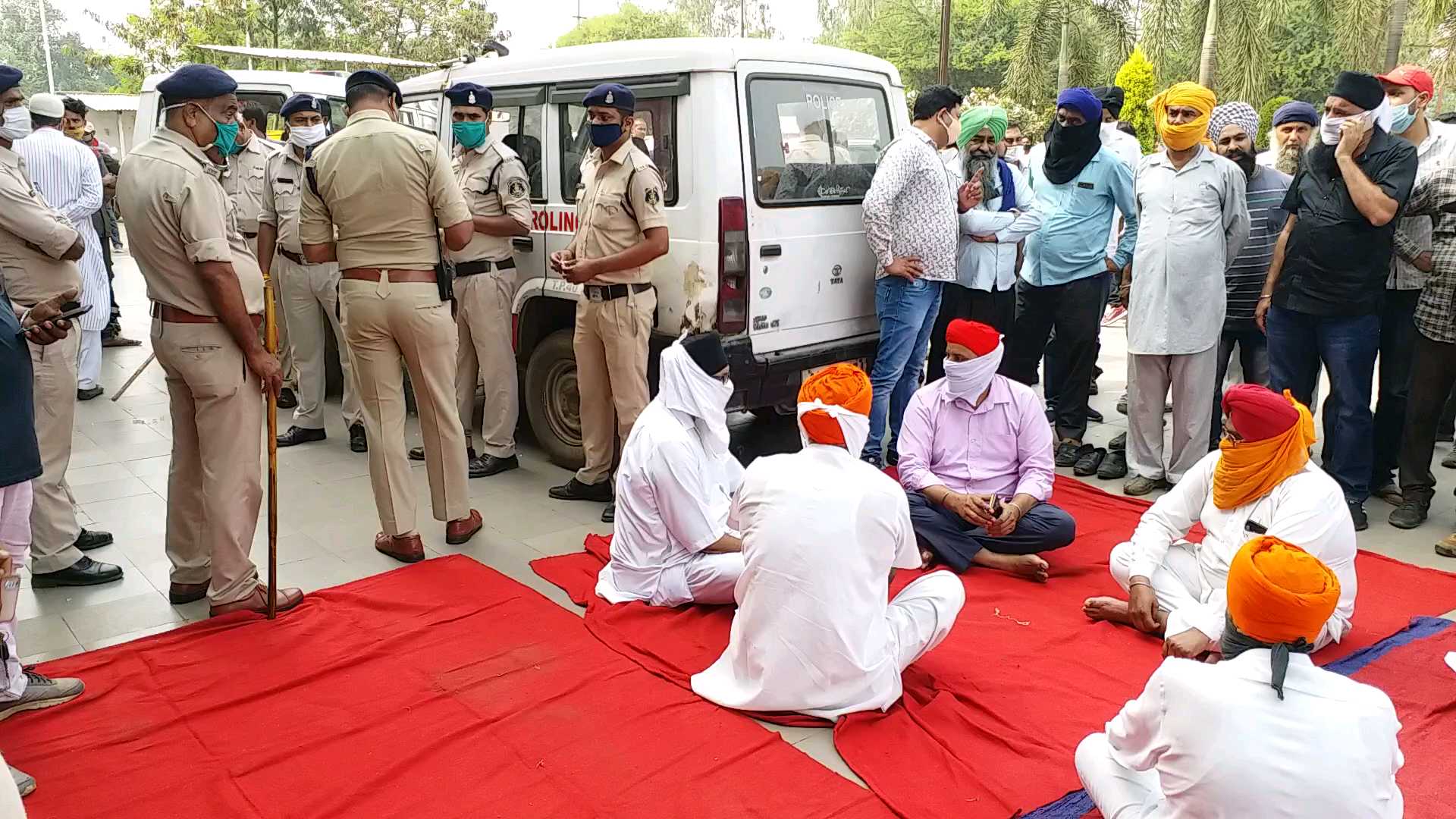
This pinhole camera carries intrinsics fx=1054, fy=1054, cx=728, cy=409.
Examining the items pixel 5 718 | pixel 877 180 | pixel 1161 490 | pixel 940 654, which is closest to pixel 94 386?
pixel 5 718

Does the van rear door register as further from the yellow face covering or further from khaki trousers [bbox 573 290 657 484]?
the yellow face covering

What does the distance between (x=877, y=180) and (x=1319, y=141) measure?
2.22 m

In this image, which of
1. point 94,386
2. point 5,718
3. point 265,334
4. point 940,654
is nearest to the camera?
point 5,718

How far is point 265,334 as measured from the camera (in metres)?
4.19

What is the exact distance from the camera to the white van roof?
16.9 feet

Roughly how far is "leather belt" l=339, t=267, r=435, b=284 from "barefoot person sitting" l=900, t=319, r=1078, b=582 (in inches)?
91.6

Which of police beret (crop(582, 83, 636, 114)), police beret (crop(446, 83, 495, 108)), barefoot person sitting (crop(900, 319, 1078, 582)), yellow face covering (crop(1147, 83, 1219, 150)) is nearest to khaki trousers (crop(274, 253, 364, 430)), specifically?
police beret (crop(446, 83, 495, 108))

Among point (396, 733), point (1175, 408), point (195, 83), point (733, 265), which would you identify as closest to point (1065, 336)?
point (1175, 408)

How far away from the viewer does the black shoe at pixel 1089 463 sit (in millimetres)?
6227

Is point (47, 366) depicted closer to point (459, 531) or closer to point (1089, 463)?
point (459, 531)

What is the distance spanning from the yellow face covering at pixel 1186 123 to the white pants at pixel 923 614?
10.2 feet

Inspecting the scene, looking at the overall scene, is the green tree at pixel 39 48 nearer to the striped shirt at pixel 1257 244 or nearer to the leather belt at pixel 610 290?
the leather belt at pixel 610 290

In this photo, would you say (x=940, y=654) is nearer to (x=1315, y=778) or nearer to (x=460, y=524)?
(x=1315, y=778)

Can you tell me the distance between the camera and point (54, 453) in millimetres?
4535
